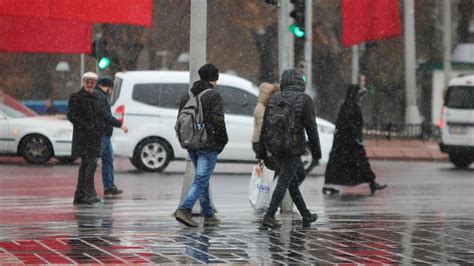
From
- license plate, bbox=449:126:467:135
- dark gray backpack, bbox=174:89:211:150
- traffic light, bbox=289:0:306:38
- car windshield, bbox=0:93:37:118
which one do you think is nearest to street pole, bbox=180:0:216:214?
dark gray backpack, bbox=174:89:211:150

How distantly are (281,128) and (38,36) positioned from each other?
777 centimetres

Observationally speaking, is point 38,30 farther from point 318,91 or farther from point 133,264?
point 318,91

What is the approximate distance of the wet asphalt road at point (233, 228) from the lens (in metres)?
11.0

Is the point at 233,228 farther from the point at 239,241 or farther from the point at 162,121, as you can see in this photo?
the point at 162,121

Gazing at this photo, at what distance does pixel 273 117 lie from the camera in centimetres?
1348

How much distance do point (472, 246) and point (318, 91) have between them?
38.7 meters

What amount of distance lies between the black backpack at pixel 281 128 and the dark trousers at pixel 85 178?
13.6 feet

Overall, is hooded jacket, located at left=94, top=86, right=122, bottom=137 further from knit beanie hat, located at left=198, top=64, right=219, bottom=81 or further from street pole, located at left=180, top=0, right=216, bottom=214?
knit beanie hat, located at left=198, top=64, right=219, bottom=81

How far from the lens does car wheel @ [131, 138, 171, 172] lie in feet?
83.9

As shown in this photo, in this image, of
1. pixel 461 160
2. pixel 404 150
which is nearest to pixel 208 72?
pixel 461 160

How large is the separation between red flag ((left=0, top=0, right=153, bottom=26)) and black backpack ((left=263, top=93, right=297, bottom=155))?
133 inches

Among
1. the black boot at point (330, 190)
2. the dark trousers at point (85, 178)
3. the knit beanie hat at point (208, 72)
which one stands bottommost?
the black boot at point (330, 190)

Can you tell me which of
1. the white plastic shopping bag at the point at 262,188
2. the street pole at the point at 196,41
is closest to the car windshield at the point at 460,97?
the white plastic shopping bag at the point at 262,188

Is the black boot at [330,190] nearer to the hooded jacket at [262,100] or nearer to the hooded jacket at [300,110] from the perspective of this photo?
the hooded jacket at [262,100]
